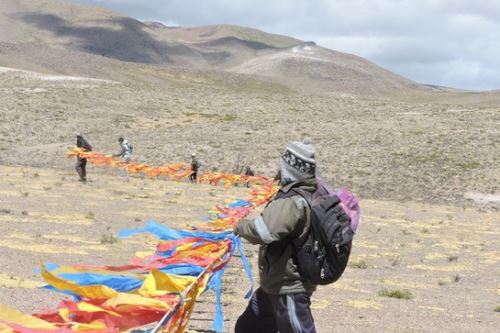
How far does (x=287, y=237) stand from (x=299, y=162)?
54 centimetres

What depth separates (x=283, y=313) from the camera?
4.81 metres

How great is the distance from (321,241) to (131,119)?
46579mm

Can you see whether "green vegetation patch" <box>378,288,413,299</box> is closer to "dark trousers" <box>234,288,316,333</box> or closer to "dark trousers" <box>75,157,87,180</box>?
"dark trousers" <box>234,288,316,333</box>

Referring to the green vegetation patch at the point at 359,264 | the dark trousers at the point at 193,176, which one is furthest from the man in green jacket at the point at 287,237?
the dark trousers at the point at 193,176

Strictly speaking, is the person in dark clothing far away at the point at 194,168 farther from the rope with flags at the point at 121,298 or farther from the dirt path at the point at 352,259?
the rope with flags at the point at 121,298

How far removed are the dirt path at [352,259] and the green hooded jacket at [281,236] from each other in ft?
9.98

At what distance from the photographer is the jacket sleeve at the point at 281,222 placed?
4.53 m

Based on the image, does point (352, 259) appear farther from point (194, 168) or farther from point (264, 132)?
point (264, 132)

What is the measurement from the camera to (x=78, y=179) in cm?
2514

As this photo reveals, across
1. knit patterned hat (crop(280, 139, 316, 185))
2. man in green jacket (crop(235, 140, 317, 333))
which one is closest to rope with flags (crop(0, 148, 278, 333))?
man in green jacket (crop(235, 140, 317, 333))

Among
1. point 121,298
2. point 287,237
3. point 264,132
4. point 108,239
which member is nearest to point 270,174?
point 264,132

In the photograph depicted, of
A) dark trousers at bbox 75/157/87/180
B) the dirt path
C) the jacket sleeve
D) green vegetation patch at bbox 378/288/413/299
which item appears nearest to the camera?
the jacket sleeve

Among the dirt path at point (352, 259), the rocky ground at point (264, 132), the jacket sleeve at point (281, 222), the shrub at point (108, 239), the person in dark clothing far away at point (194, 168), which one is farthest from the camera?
the rocky ground at point (264, 132)

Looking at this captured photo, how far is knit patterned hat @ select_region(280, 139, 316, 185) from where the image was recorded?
480 cm
